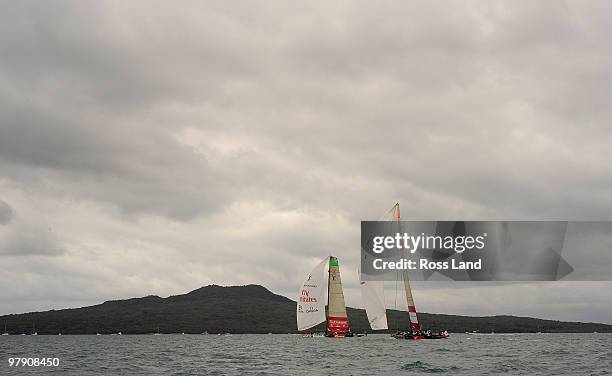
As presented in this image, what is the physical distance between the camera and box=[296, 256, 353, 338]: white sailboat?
168250 millimetres

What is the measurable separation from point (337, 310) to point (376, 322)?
10426mm

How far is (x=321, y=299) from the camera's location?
17038 centimetres

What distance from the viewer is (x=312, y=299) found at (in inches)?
6678

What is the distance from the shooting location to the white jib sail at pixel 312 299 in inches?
6614

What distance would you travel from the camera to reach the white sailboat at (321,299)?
16825 centimetres

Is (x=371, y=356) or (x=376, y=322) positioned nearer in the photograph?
(x=371, y=356)

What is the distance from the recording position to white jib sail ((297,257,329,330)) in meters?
168

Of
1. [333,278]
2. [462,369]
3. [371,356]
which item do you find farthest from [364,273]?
Answer: [462,369]

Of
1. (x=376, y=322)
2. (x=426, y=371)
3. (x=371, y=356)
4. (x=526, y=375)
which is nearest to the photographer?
(x=526, y=375)

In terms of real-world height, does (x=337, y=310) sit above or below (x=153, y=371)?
above

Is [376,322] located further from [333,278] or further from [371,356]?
[371,356]

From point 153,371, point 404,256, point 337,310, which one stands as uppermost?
point 404,256

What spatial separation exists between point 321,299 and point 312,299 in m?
2.40

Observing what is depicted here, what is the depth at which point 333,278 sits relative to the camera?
168 metres
